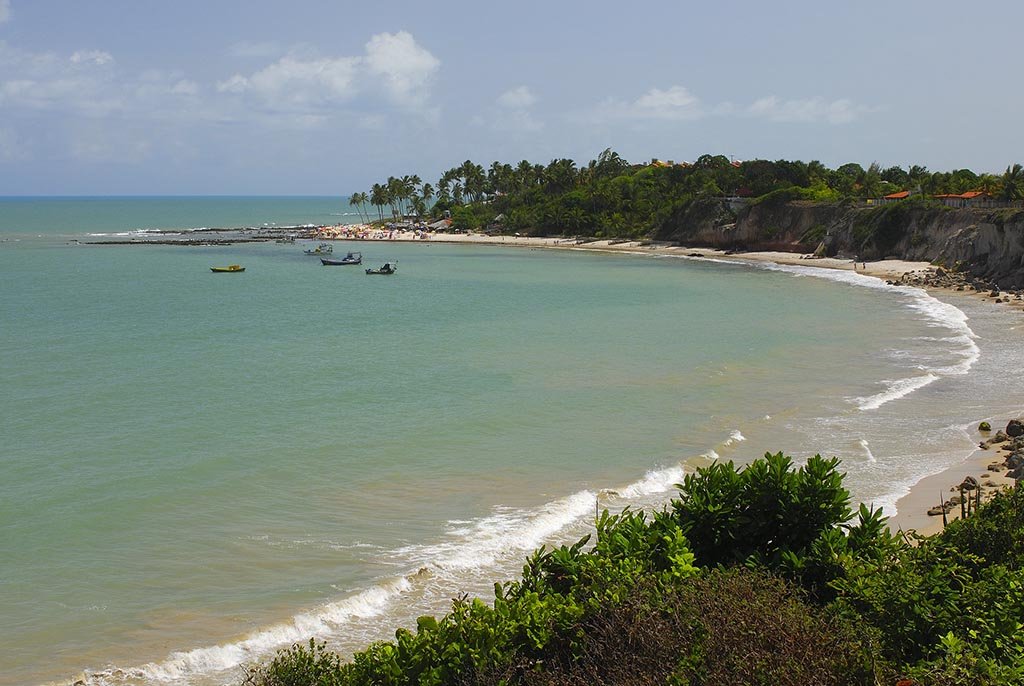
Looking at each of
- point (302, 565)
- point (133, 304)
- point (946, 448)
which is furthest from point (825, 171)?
point (302, 565)

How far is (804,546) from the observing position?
9570 mm

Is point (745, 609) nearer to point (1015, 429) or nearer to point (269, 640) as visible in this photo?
point (269, 640)

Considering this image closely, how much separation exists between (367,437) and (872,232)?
67.3m

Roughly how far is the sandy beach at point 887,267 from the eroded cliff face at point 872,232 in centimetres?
153

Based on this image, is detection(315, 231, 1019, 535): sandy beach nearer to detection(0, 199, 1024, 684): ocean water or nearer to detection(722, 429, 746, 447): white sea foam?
detection(0, 199, 1024, 684): ocean water


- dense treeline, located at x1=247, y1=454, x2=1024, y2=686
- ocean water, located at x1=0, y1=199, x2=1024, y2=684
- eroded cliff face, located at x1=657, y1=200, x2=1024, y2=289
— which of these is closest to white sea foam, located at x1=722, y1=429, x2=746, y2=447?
ocean water, located at x1=0, y1=199, x2=1024, y2=684

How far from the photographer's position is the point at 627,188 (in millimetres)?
118062

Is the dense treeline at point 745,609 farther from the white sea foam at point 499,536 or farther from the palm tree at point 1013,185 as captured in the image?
the palm tree at point 1013,185

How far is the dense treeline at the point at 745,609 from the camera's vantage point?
6574 mm

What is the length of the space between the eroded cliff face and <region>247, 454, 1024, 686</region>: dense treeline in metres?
53.4

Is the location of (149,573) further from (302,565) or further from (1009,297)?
(1009,297)

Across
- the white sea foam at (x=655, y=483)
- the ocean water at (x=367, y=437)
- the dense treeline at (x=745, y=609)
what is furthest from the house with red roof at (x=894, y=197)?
the dense treeline at (x=745, y=609)

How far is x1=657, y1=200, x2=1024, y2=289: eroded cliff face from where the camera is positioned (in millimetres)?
58338

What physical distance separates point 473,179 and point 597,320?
108720mm
